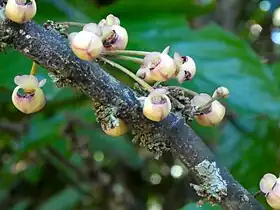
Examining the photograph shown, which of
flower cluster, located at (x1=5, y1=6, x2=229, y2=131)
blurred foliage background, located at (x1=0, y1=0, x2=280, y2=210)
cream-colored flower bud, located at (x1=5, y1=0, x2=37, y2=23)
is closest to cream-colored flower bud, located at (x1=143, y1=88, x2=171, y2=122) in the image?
flower cluster, located at (x1=5, y1=6, x2=229, y2=131)

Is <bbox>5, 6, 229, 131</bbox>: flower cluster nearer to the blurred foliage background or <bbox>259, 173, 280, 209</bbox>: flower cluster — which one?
<bbox>259, 173, 280, 209</bbox>: flower cluster

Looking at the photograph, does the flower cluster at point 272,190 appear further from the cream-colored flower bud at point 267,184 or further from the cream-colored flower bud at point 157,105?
the cream-colored flower bud at point 157,105

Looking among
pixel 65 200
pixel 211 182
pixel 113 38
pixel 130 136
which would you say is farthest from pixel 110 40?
pixel 65 200

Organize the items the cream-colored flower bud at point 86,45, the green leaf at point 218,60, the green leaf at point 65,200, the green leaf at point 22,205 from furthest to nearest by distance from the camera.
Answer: the green leaf at point 22,205, the green leaf at point 65,200, the green leaf at point 218,60, the cream-colored flower bud at point 86,45

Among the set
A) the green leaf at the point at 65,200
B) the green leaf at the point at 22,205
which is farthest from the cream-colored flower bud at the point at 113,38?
the green leaf at the point at 22,205

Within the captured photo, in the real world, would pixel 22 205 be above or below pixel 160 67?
below

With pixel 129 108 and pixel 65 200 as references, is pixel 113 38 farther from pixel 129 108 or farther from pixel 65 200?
pixel 65 200
